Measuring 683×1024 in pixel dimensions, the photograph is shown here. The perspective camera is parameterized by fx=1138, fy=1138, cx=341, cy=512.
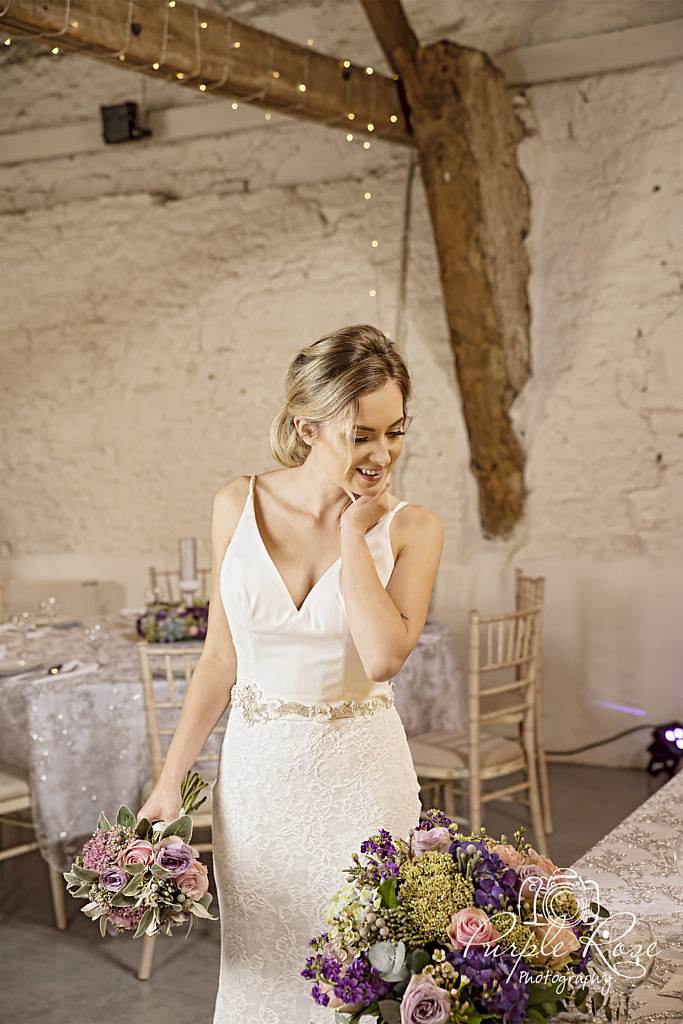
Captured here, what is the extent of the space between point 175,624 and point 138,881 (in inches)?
97.8

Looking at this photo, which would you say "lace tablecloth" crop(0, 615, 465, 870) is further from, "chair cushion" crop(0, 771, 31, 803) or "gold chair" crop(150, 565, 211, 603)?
"gold chair" crop(150, 565, 211, 603)

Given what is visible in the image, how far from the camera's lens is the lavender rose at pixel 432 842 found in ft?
4.14

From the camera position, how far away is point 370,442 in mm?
1755

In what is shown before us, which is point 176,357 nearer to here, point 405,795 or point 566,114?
point 566,114

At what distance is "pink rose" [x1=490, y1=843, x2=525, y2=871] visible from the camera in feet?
4.08

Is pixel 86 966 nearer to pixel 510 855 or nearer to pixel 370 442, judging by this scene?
pixel 370 442

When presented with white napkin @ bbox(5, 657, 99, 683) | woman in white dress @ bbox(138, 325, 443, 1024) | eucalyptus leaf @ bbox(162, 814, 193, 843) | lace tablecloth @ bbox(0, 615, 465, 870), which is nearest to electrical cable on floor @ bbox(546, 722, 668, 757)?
lace tablecloth @ bbox(0, 615, 465, 870)

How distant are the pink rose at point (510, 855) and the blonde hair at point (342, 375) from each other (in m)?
0.69

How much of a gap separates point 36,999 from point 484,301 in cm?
325

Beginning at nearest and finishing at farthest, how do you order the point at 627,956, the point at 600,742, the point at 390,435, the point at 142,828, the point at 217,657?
the point at 627,956, the point at 142,828, the point at 390,435, the point at 217,657, the point at 600,742

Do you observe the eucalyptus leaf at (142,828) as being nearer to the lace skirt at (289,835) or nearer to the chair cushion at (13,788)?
the lace skirt at (289,835)

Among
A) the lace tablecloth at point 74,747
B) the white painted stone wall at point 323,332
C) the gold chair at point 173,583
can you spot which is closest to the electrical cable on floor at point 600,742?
the white painted stone wall at point 323,332

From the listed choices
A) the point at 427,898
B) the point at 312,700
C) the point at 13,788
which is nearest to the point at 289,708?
the point at 312,700

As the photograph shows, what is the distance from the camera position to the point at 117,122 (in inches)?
236
